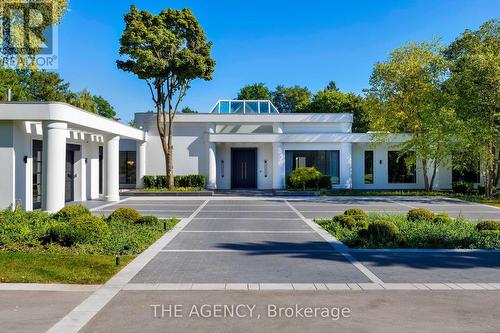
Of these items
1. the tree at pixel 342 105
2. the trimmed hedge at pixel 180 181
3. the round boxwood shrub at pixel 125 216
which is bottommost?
the round boxwood shrub at pixel 125 216

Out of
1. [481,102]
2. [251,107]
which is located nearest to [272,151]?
[251,107]

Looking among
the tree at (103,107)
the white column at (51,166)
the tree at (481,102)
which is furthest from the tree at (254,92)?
the white column at (51,166)

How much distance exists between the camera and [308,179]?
2859 centimetres

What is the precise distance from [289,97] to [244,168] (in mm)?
39679

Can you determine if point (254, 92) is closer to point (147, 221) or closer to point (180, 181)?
point (180, 181)

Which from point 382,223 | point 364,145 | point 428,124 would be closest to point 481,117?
point 428,124

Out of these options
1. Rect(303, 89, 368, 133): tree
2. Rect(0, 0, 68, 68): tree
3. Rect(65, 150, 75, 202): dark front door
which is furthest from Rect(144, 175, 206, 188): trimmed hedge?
Rect(303, 89, 368, 133): tree

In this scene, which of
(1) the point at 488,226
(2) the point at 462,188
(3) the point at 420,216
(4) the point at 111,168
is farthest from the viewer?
(2) the point at 462,188

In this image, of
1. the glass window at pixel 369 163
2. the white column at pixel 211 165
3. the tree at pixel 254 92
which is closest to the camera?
the white column at pixel 211 165

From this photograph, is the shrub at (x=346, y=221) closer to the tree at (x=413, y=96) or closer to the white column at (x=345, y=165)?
the tree at (x=413, y=96)

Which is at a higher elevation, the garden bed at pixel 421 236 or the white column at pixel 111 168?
the white column at pixel 111 168

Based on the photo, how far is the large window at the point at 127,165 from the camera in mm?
31781

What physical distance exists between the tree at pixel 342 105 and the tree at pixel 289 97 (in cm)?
1136

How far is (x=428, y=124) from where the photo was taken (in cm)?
2522
